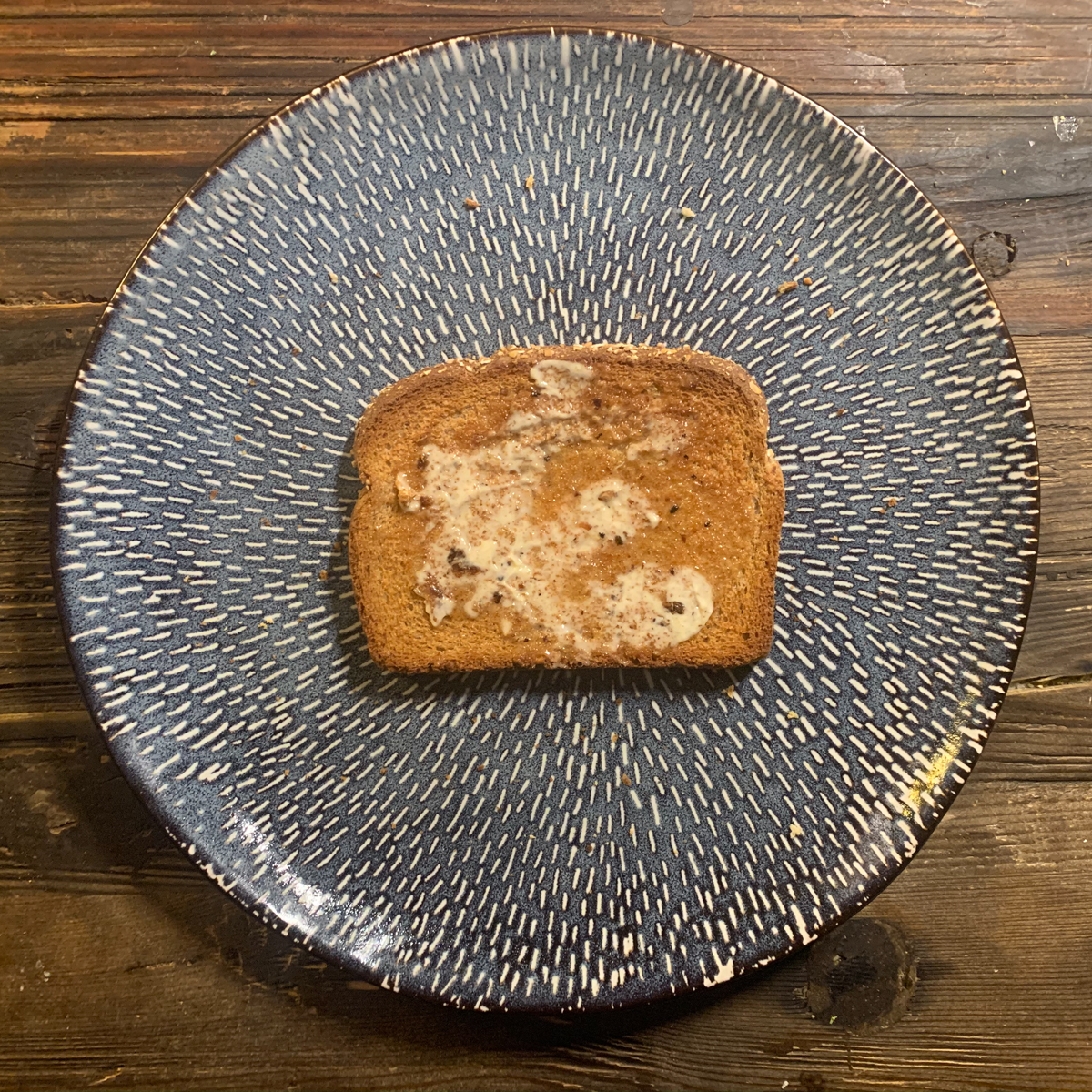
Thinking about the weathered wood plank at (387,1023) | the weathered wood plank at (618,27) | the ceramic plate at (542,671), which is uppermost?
the weathered wood plank at (618,27)

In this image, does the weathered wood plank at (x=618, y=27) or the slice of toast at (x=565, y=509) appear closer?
the slice of toast at (x=565, y=509)

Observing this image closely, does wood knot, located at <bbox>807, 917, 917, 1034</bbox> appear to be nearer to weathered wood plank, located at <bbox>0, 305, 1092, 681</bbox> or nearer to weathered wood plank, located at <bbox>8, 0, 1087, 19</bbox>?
weathered wood plank, located at <bbox>0, 305, 1092, 681</bbox>

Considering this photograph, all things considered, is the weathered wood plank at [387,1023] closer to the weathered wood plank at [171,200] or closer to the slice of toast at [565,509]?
the slice of toast at [565,509]

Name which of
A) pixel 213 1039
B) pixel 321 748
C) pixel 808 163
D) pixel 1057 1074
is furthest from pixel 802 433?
pixel 213 1039

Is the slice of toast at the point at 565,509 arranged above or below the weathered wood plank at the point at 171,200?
below

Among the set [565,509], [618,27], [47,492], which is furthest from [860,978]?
[618,27]

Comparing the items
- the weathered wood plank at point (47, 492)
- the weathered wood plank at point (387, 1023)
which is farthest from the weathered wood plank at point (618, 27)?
the weathered wood plank at point (387, 1023)

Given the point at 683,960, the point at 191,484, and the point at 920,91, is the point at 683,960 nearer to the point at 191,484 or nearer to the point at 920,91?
the point at 191,484

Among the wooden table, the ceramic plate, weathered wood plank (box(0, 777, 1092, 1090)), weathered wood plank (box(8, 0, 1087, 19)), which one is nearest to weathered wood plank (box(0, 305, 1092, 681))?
the wooden table

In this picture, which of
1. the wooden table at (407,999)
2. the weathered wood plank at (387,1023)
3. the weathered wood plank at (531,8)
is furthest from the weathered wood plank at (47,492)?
the weathered wood plank at (531,8)
